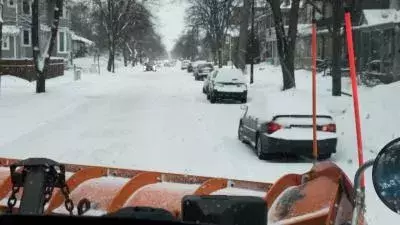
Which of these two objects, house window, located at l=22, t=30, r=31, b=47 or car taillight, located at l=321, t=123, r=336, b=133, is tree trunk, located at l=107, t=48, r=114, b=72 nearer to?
house window, located at l=22, t=30, r=31, b=47

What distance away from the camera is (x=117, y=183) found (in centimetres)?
531

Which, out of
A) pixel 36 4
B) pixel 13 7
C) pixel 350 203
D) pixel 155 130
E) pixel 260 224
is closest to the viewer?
pixel 260 224

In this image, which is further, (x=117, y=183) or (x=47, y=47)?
(x=47, y=47)

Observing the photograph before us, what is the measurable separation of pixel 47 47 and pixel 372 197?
90.4ft

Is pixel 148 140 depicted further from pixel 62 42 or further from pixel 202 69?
pixel 62 42

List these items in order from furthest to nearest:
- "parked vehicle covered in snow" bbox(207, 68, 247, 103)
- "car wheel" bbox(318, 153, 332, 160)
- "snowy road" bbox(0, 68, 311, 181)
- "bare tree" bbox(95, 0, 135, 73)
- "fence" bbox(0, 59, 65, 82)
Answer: "bare tree" bbox(95, 0, 135, 73), "fence" bbox(0, 59, 65, 82), "parked vehicle covered in snow" bbox(207, 68, 247, 103), "car wheel" bbox(318, 153, 332, 160), "snowy road" bbox(0, 68, 311, 181)

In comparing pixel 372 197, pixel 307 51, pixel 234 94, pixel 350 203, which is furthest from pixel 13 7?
pixel 350 203

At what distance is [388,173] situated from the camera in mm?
2602

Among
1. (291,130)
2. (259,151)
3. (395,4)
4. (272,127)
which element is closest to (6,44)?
(395,4)

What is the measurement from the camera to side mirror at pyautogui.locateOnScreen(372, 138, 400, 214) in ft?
8.43

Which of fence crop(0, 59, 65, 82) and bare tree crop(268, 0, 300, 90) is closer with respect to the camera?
bare tree crop(268, 0, 300, 90)

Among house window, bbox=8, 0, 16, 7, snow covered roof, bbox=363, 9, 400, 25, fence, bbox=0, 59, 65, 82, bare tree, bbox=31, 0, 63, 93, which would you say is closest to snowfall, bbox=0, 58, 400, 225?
bare tree, bbox=31, 0, 63, 93

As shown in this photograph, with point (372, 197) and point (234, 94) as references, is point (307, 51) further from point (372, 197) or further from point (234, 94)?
point (372, 197)

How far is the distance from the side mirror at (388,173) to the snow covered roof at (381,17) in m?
32.5
